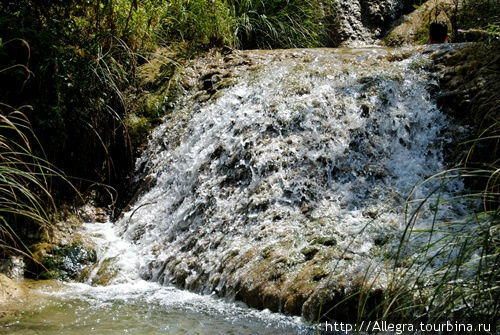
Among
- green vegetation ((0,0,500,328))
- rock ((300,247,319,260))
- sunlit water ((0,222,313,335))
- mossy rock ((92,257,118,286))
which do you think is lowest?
mossy rock ((92,257,118,286))

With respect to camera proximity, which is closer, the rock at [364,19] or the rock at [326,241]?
the rock at [326,241]

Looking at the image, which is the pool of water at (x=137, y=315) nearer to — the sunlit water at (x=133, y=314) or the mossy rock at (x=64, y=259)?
the sunlit water at (x=133, y=314)

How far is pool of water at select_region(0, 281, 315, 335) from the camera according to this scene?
3.06 metres

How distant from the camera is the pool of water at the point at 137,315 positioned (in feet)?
10.0

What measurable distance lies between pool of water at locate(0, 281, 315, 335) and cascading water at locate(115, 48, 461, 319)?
152 millimetres

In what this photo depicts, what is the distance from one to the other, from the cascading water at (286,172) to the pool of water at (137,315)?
15cm

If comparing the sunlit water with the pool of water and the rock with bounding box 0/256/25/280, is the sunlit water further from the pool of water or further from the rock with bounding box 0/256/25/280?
the rock with bounding box 0/256/25/280


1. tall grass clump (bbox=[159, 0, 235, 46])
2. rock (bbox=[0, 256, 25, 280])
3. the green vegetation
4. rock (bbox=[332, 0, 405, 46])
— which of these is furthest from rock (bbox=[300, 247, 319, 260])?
rock (bbox=[332, 0, 405, 46])

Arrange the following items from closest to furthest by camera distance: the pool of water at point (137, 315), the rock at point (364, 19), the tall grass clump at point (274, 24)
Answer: the pool of water at point (137, 315) → the tall grass clump at point (274, 24) → the rock at point (364, 19)

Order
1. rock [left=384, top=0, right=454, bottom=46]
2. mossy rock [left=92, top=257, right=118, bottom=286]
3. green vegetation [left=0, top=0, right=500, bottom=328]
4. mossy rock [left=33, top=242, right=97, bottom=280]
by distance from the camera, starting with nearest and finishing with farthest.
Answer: mossy rock [left=92, top=257, right=118, bottom=286]
mossy rock [left=33, top=242, right=97, bottom=280]
green vegetation [left=0, top=0, right=500, bottom=328]
rock [left=384, top=0, right=454, bottom=46]

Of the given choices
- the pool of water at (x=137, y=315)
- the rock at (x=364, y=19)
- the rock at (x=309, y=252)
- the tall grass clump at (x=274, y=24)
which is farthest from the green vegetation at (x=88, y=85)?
the rock at (x=364, y=19)

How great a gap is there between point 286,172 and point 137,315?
1914 millimetres

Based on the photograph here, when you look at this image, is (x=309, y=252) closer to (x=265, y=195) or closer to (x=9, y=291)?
(x=265, y=195)

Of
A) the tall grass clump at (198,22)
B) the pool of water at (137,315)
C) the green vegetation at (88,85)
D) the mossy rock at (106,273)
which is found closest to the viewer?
the pool of water at (137,315)
